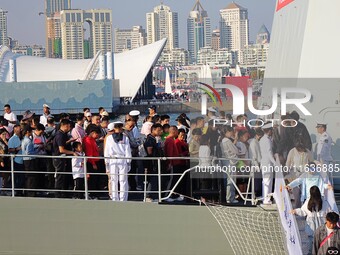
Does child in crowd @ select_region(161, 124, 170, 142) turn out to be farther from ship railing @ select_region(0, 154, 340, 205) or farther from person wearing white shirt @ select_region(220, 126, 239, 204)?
person wearing white shirt @ select_region(220, 126, 239, 204)

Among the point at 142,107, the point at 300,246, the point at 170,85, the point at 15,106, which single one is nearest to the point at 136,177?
the point at 300,246

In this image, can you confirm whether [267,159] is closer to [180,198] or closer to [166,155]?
[180,198]

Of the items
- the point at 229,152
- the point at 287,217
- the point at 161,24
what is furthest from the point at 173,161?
the point at 161,24

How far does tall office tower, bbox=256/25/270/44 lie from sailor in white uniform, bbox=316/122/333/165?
3.33m

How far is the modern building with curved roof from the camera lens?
6475 centimetres

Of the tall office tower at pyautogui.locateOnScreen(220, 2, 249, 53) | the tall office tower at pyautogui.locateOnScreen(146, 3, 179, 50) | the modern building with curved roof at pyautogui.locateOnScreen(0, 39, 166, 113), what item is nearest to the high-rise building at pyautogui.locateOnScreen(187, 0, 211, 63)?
the tall office tower at pyautogui.locateOnScreen(220, 2, 249, 53)

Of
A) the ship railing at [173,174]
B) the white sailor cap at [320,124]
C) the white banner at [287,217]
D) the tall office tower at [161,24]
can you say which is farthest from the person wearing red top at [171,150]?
the tall office tower at [161,24]

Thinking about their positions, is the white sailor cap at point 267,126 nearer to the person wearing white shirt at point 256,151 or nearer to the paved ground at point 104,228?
the person wearing white shirt at point 256,151

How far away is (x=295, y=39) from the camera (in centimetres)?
1125

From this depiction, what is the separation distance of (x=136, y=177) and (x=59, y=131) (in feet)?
4.70

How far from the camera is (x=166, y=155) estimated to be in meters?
11.6

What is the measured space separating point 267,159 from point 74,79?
66.6m

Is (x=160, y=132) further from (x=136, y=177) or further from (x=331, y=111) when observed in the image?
(x=331, y=111)

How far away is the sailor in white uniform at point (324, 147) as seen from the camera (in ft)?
33.6
